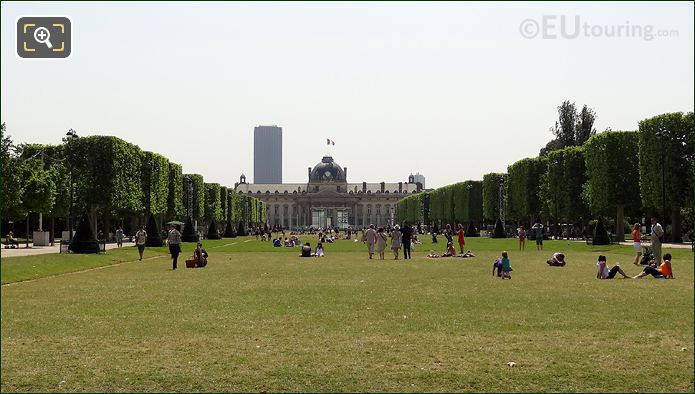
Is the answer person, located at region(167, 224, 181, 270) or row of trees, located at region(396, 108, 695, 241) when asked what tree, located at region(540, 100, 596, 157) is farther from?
person, located at region(167, 224, 181, 270)

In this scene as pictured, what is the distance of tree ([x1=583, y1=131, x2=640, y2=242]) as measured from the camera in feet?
221

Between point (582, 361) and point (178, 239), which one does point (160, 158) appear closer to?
point (178, 239)

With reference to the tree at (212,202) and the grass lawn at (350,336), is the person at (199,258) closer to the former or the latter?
the grass lawn at (350,336)

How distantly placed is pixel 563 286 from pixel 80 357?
15.6 metres

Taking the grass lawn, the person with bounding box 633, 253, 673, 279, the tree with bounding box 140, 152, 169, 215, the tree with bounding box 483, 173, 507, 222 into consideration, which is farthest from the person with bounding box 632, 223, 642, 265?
the tree with bounding box 483, 173, 507, 222

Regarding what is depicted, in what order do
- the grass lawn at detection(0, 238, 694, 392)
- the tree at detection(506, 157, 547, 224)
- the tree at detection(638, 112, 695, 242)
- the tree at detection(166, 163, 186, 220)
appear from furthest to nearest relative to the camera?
the tree at detection(166, 163, 186, 220) < the tree at detection(506, 157, 547, 224) < the tree at detection(638, 112, 695, 242) < the grass lawn at detection(0, 238, 694, 392)

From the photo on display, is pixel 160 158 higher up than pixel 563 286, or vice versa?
pixel 160 158

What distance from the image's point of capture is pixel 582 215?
7875cm

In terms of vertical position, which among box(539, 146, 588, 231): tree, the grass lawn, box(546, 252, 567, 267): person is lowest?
the grass lawn

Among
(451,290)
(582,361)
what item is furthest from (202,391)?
(451,290)

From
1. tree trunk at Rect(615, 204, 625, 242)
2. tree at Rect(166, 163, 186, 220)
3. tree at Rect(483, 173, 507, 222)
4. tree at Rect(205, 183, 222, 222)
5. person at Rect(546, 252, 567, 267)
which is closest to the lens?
person at Rect(546, 252, 567, 267)

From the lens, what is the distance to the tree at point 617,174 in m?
67.3

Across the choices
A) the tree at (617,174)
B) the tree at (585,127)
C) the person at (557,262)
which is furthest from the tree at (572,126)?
the person at (557,262)

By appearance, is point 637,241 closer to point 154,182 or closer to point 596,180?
point 596,180
